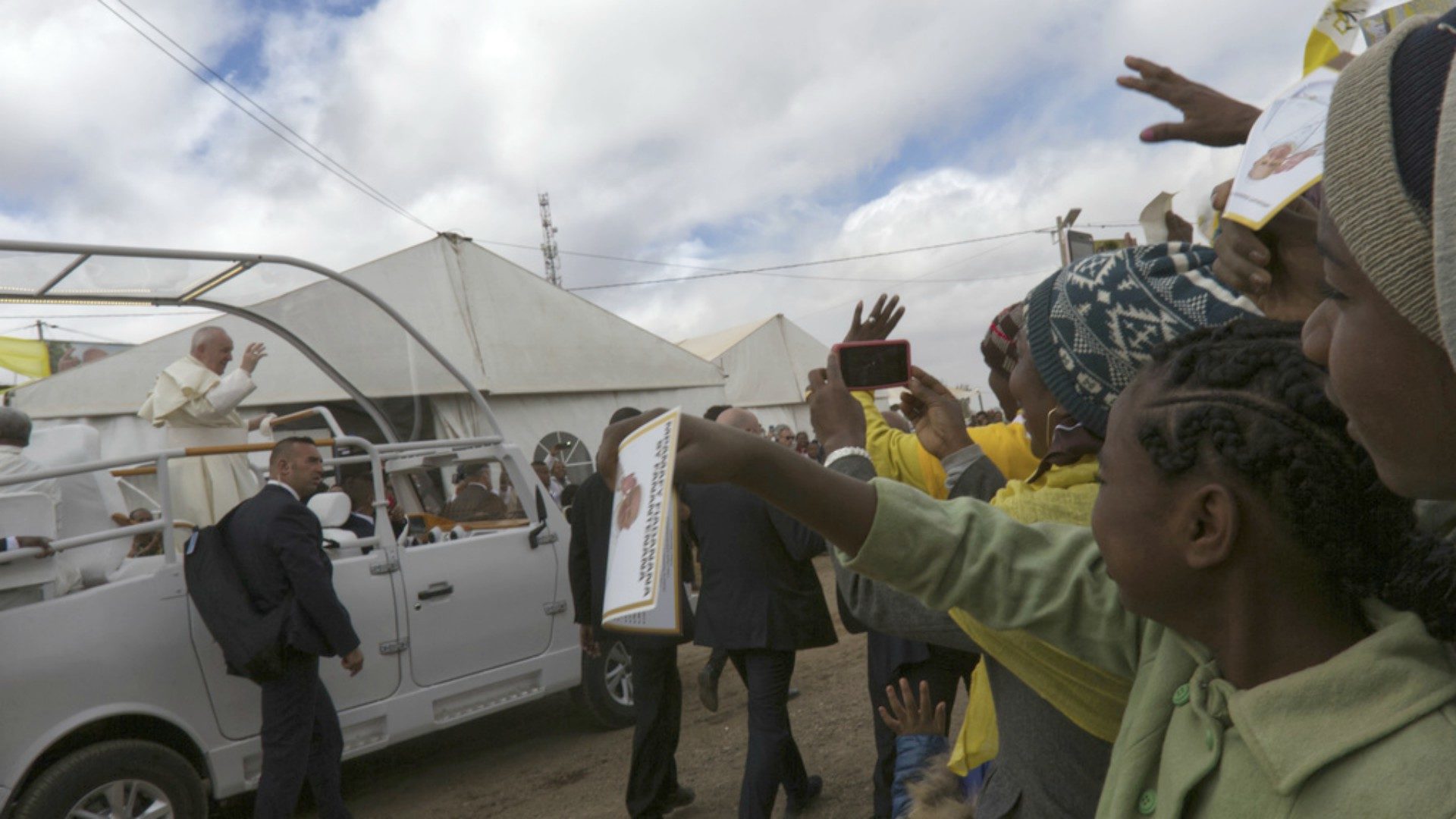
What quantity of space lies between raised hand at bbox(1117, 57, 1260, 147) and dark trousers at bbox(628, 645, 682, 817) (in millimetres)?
→ 3200

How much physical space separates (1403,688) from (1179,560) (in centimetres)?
22

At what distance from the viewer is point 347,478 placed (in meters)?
Result: 5.82

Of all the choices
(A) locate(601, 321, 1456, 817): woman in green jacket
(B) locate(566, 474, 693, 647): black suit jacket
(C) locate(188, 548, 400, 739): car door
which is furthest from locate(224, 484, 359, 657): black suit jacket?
(A) locate(601, 321, 1456, 817): woman in green jacket

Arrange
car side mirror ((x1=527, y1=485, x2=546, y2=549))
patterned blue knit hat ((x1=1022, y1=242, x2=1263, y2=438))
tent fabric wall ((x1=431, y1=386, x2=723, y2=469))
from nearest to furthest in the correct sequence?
patterned blue knit hat ((x1=1022, y1=242, x2=1263, y2=438)), car side mirror ((x1=527, y1=485, x2=546, y2=549)), tent fabric wall ((x1=431, y1=386, x2=723, y2=469))

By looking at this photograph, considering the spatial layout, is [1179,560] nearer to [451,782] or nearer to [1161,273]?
[1161,273]

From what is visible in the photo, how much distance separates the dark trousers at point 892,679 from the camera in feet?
12.0

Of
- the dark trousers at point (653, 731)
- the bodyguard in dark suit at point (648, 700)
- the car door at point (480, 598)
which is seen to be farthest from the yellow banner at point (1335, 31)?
the car door at point (480, 598)

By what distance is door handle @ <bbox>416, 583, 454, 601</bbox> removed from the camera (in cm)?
496

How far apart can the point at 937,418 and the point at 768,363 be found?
60.6 feet

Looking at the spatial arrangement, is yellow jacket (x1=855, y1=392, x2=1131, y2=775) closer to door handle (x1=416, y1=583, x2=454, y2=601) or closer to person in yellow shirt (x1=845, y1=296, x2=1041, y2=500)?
person in yellow shirt (x1=845, y1=296, x2=1041, y2=500)

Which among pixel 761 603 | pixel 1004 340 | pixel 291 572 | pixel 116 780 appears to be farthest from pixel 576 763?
pixel 1004 340

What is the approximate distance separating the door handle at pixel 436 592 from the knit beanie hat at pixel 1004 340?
372 centimetres

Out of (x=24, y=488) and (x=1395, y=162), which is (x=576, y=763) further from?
(x=1395, y=162)

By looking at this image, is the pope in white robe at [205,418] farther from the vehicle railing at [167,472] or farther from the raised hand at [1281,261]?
the raised hand at [1281,261]
